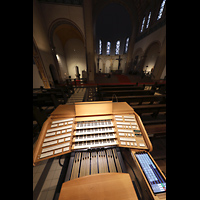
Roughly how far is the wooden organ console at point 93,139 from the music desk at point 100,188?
217 mm

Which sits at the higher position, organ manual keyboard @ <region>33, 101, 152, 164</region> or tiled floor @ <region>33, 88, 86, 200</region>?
organ manual keyboard @ <region>33, 101, 152, 164</region>

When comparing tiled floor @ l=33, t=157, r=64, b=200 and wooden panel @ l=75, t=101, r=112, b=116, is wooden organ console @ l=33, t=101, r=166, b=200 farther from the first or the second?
tiled floor @ l=33, t=157, r=64, b=200

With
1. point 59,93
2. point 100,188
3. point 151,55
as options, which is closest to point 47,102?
point 59,93

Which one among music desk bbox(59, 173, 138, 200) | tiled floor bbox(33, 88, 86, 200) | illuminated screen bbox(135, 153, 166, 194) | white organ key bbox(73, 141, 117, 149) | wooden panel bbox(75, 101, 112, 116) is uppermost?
wooden panel bbox(75, 101, 112, 116)

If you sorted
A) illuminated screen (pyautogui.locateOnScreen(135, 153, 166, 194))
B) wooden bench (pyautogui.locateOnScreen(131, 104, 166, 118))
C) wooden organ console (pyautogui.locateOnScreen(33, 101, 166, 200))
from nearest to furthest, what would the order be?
illuminated screen (pyautogui.locateOnScreen(135, 153, 166, 194)), wooden organ console (pyautogui.locateOnScreen(33, 101, 166, 200)), wooden bench (pyautogui.locateOnScreen(131, 104, 166, 118))

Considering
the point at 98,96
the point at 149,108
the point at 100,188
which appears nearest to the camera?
the point at 100,188

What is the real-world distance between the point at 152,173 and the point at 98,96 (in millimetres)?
4144

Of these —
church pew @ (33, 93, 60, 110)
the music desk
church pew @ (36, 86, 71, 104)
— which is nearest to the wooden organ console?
the music desk

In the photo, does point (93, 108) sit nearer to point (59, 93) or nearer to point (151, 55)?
point (59, 93)

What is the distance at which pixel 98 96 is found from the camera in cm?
486

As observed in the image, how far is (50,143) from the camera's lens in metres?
1.17

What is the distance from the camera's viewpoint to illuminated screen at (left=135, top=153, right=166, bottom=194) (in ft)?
2.74
